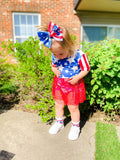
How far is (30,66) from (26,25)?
5.26 meters

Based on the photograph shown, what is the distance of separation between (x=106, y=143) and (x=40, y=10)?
6.45m

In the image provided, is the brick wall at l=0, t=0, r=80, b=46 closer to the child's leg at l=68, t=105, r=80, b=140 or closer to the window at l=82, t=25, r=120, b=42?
the window at l=82, t=25, r=120, b=42

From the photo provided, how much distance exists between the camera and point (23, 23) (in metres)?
6.93

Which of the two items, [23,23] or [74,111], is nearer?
[74,111]

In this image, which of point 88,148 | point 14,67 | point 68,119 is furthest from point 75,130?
point 14,67

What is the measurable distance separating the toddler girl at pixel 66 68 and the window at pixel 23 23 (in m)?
5.75

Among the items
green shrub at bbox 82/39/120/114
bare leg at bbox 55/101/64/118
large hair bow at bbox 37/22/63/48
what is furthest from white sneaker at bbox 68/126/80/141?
large hair bow at bbox 37/22/63/48

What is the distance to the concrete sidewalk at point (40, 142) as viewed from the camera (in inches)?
66.7

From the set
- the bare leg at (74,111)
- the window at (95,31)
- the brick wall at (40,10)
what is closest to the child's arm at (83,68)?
the bare leg at (74,111)

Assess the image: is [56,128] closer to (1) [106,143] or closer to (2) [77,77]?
(1) [106,143]

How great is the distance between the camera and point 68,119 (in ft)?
8.24

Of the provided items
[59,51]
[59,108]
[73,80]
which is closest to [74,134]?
[59,108]

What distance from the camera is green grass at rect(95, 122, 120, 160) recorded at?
169 centimetres

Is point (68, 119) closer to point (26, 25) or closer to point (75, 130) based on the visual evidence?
point (75, 130)
